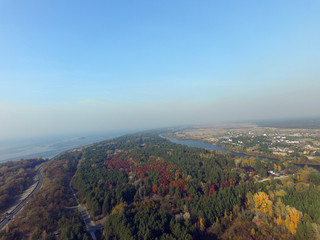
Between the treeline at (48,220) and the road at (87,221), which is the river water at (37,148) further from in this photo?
the road at (87,221)

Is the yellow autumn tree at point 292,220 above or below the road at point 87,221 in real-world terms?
above

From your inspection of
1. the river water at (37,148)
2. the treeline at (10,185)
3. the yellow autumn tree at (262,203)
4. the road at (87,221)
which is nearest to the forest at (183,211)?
the yellow autumn tree at (262,203)

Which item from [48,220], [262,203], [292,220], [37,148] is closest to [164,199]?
[262,203]

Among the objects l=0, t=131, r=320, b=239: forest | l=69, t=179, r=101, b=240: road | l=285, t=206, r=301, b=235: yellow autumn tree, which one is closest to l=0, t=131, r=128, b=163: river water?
Answer: l=69, t=179, r=101, b=240: road

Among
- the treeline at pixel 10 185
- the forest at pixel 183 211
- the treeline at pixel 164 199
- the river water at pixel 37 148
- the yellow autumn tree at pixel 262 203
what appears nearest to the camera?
the forest at pixel 183 211

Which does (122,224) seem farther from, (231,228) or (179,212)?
(231,228)

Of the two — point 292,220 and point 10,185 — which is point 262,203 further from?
point 10,185

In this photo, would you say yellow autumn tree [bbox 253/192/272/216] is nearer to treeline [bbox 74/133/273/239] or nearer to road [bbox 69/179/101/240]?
treeline [bbox 74/133/273/239]
